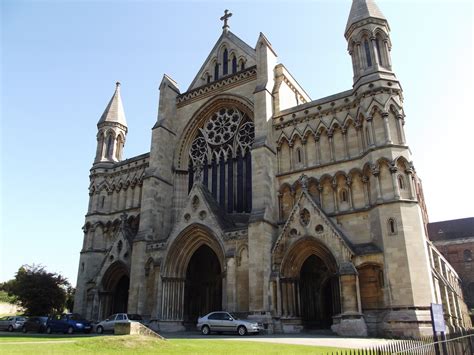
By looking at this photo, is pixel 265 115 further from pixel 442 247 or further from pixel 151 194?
pixel 442 247

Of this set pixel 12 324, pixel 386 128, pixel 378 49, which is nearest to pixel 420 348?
pixel 386 128

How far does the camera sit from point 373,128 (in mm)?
23109

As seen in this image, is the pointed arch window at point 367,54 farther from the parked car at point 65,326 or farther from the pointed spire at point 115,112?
the parked car at point 65,326

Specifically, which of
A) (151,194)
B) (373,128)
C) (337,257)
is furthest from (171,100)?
(337,257)

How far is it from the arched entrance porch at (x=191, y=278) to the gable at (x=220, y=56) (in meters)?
14.5

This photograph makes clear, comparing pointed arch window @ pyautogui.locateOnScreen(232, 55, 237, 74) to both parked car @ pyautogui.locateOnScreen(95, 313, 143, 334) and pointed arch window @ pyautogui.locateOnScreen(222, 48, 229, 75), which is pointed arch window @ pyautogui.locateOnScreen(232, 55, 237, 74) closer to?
pointed arch window @ pyautogui.locateOnScreen(222, 48, 229, 75)

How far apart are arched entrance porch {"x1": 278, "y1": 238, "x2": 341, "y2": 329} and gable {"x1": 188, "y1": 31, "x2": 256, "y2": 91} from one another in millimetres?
17518

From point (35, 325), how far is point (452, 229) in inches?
2155

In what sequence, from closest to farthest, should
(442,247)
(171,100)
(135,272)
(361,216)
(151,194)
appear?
(361,216) → (135,272) → (151,194) → (171,100) → (442,247)

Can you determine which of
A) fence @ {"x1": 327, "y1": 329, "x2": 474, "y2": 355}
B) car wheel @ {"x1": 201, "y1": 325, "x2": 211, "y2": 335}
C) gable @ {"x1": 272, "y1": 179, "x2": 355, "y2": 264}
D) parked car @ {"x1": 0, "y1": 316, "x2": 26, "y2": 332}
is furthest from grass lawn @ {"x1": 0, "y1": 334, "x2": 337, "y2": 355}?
parked car @ {"x1": 0, "y1": 316, "x2": 26, "y2": 332}

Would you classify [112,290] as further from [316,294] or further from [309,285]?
[316,294]

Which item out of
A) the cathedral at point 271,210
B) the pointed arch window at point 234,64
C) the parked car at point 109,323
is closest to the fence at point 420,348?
the cathedral at point 271,210

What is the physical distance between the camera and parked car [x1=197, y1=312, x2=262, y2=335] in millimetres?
19656

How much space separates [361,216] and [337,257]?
3007 millimetres
